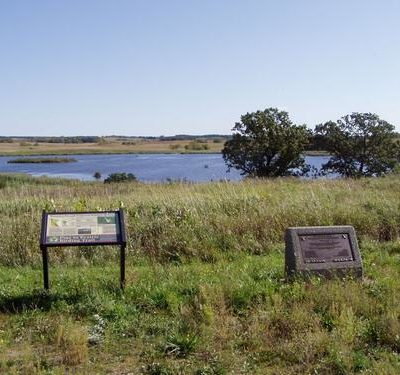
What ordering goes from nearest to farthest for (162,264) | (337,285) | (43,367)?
1. (43,367)
2. (337,285)
3. (162,264)

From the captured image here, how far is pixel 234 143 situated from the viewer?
130 feet

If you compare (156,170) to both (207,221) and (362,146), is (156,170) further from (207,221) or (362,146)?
(207,221)

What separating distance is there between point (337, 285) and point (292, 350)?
6.05ft

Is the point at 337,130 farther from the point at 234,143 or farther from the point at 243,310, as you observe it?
the point at 243,310

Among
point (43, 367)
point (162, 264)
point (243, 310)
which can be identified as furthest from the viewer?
point (162, 264)

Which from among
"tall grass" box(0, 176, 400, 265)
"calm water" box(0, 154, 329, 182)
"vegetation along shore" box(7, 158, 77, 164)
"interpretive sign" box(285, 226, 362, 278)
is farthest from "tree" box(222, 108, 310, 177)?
"vegetation along shore" box(7, 158, 77, 164)

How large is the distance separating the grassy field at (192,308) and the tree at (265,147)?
29.0 m

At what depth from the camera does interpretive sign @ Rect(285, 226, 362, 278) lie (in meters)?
6.97

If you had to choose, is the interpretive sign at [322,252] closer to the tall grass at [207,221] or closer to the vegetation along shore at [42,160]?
the tall grass at [207,221]

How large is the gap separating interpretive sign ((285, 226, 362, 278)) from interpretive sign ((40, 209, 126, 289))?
6.78 feet

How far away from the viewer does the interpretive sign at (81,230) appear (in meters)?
6.55

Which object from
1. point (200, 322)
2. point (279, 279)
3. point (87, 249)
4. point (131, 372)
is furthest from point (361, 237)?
point (131, 372)

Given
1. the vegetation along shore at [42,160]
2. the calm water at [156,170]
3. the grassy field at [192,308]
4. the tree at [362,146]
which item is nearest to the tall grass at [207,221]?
the grassy field at [192,308]

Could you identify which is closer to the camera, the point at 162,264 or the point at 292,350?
the point at 292,350
